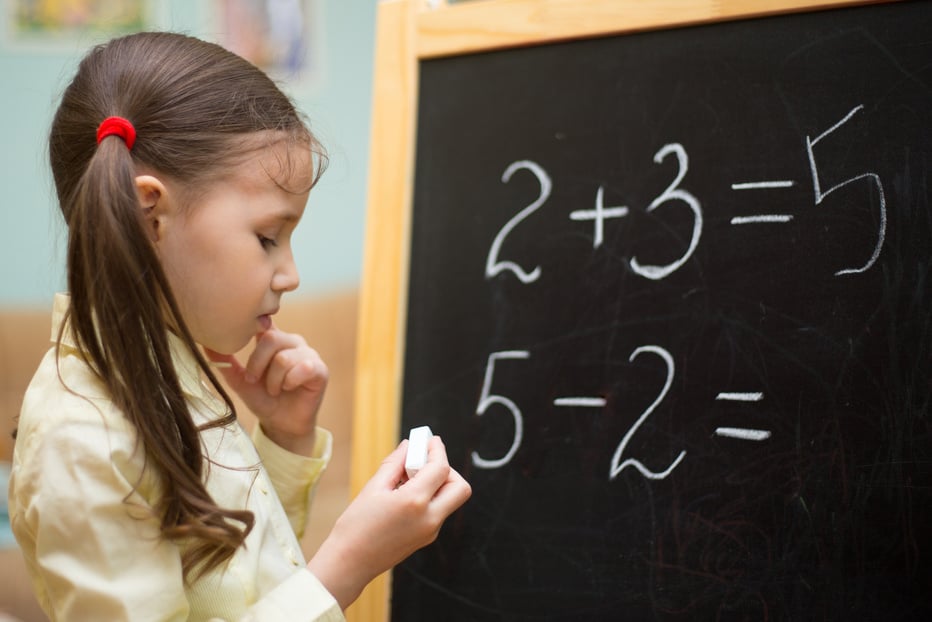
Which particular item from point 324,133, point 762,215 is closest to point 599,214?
point 762,215

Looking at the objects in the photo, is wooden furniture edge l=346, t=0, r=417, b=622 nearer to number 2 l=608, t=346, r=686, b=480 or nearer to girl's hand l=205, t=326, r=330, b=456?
girl's hand l=205, t=326, r=330, b=456

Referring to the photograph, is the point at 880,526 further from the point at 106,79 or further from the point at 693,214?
the point at 106,79

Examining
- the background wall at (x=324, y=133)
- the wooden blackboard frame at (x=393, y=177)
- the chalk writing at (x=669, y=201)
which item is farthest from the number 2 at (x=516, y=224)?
the background wall at (x=324, y=133)

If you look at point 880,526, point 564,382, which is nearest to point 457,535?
point 564,382

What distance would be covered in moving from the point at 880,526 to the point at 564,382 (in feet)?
1.18

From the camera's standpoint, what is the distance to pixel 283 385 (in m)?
1.03

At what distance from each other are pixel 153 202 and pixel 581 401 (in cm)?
51

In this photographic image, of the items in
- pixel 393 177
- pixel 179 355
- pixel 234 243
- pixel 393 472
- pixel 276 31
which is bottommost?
pixel 393 472

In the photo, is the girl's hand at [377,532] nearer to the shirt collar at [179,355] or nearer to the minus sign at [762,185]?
the shirt collar at [179,355]

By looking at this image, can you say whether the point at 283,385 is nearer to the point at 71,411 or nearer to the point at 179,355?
the point at 179,355

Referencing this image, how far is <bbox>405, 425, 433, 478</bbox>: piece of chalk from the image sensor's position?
2.68 feet

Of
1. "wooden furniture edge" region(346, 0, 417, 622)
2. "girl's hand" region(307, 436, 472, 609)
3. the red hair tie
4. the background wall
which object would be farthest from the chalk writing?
the background wall

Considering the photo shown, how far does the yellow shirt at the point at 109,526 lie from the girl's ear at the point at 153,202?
4.7 inches

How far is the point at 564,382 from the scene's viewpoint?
3.33ft
